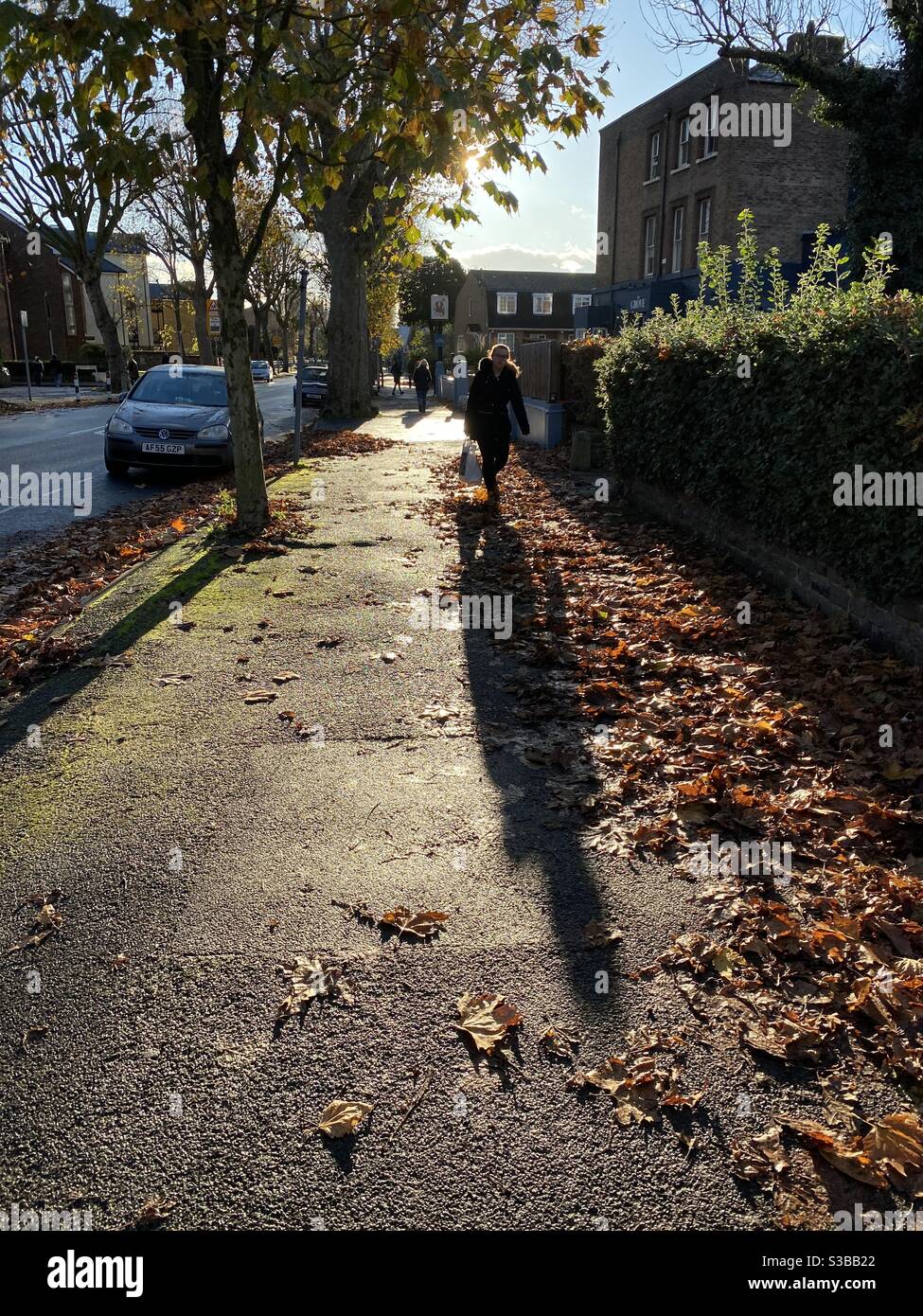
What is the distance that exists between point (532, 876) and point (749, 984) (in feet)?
3.23

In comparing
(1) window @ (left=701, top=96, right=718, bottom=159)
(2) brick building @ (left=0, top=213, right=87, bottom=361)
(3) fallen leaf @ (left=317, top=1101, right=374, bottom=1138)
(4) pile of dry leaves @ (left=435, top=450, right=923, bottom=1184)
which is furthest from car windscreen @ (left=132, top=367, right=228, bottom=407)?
(2) brick building @ (left=0, top=213, right=87, bottom=361)

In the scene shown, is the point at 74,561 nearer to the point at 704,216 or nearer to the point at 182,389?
the point at 182,389

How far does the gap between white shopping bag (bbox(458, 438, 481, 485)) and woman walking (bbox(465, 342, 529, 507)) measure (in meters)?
2.91

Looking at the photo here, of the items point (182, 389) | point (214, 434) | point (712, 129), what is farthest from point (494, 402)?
point (712, 129)

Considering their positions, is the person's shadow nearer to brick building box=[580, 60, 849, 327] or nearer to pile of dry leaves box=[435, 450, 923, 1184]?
pile of dry leaves box=[435, 450, 923, 1184]

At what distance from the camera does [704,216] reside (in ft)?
117

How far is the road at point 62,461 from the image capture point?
11961mm

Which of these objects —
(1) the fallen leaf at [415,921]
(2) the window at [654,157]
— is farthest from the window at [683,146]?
(1) the fallen leaf at [415,921]

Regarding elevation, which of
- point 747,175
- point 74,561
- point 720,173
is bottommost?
point 74,561

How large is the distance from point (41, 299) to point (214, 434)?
6756cm

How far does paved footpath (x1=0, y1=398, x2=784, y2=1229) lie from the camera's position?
253 centimetres

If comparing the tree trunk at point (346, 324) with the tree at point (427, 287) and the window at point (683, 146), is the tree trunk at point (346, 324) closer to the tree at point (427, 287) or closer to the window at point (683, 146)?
the window at point (683, 146)

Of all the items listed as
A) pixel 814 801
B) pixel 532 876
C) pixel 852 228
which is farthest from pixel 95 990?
pixel 852 228
